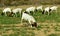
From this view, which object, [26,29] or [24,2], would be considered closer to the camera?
[26,29]

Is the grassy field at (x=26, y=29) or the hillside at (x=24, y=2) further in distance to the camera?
the hillside at (x=24, y=2)

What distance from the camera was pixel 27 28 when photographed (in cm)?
1332

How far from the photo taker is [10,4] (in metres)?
28.8

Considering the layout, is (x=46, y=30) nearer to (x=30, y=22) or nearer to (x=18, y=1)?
(x=30, y=22)

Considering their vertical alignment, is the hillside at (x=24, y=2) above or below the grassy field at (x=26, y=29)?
above

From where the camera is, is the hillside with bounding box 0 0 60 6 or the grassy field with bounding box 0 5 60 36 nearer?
the grassy field with bounding box 0 5 60 36

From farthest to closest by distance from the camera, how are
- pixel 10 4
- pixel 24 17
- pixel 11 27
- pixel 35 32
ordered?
pixel 10 4 → pixel 24 17 → pixel 11 27 → pixel 35 32

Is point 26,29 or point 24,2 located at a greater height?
point 24,2

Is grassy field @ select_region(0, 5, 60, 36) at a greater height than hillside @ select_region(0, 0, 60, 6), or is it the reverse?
hillside @ select_region(0, 0, 60, 6)

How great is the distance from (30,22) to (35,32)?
1013 millimetres

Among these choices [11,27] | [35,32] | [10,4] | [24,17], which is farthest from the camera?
[10,4]

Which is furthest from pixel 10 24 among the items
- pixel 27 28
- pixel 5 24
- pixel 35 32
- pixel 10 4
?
pixel 10 4

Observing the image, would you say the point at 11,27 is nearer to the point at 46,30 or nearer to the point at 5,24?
the point at 5,24

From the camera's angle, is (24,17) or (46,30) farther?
(24,17)
